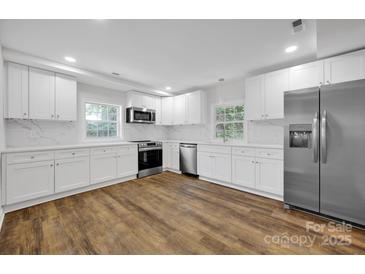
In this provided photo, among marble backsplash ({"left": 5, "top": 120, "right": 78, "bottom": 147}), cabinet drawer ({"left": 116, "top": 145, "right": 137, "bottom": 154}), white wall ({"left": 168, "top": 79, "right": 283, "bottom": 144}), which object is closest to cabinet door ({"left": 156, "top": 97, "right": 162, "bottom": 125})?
white wall ({"left": 168, "top": 79, "right": 283, "bottom": 144})

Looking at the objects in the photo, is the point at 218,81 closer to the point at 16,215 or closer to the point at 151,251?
the point at 151,251

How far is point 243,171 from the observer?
3.16m

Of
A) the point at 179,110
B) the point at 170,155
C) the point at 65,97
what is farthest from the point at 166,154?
the point at 65,97

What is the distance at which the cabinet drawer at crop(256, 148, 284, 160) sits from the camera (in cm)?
265

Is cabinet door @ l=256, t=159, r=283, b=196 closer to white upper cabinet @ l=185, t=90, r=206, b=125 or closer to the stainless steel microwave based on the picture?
white upper cabinet @ l=185, t=90, r=206, b=125

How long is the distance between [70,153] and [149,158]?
6.09 ft

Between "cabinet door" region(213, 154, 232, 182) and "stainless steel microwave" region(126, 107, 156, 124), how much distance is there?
223cm

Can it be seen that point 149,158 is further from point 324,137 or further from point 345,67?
point 345,67

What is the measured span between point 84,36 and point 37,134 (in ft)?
7.31

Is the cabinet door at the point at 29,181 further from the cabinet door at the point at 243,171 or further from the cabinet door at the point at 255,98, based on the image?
the cabinet door at the point at 255,98

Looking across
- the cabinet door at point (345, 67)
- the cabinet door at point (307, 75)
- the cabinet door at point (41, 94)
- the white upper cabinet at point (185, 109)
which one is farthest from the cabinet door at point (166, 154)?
the cabinet door at point (345, 67)
